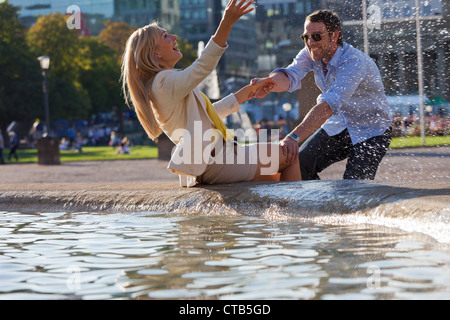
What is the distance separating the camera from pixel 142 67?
5457mm

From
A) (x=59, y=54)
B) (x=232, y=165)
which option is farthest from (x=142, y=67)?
(x=59, y=54)

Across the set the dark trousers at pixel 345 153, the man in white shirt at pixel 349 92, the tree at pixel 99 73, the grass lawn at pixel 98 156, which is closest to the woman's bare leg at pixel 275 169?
the man in white shirt at pixel 349 92

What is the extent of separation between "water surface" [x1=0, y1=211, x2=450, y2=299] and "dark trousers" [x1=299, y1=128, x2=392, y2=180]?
4.52 ft

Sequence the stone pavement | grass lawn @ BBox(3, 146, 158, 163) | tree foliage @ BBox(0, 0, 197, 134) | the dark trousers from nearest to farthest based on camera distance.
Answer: the stone pavement, the dark trousers, grass lawn @ BBox(3, 146, 158, 163), tree foliage @ BBox(0, 0, 197, 134)

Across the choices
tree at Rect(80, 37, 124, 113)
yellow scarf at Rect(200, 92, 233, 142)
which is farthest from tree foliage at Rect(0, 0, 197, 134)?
yellow scarf at Rect(200, 92, 233, 142)

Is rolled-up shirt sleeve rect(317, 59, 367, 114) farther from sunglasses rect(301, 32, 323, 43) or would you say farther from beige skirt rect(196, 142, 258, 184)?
beige skirt rect(196, 142, 258, 184)

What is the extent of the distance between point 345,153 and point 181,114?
4.88 ft

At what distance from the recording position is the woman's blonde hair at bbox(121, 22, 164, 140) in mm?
5367

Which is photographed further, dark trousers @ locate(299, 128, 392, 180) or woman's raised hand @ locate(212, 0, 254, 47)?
dark trousers @ locate(299, 128, 392, 180)

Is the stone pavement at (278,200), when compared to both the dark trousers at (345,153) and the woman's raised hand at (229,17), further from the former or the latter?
the woman's raised hand at (229,17)

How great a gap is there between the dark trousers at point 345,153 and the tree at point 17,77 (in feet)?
163

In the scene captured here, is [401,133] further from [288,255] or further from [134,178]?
[134,178]

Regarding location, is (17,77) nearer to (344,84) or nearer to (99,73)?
(99,73)

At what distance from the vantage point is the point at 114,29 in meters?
73.6
